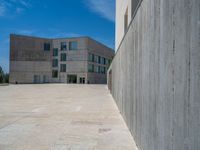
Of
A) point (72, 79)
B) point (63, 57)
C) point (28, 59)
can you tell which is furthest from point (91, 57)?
point (28, 59)

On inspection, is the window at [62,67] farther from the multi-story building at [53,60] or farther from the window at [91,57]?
the window at [91,57]

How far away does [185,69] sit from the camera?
1.72 metres

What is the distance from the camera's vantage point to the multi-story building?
51.8 m

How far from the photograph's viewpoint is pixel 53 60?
55.0 metres

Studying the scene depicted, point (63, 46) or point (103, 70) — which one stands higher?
point (63, 46)

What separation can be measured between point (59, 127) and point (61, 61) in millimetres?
49040

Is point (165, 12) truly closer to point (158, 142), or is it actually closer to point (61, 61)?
point (158, 142)

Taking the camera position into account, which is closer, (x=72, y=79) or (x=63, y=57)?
(x=72, y=79)

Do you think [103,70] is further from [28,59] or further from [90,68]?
[28,59]

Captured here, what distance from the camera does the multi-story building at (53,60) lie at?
51812 mm

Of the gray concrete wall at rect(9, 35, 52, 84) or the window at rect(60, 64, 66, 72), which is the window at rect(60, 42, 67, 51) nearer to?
the gray concrete wall at rect(9, 35, 52, 84)

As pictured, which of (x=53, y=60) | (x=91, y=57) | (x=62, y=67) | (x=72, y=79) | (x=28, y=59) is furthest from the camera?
(x=53, y=60)

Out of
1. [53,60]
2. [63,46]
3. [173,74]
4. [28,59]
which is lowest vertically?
[173,74]

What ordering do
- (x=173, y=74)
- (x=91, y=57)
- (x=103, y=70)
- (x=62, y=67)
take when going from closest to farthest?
(x=173, y=74), (x=91, y=57), (x=62, y=67), (x=103, y=70)
